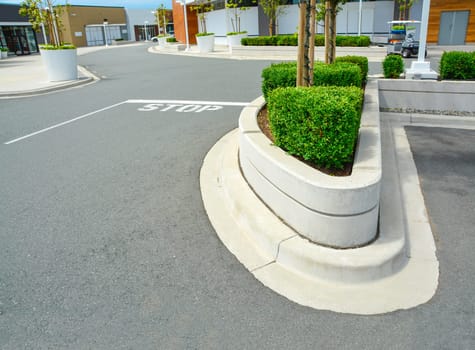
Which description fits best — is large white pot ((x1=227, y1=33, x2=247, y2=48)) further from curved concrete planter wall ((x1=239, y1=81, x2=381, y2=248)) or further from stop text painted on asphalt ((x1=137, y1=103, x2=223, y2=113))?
curved concrete planter wall ((x1=239, y1=81, x2=381, y2=248))

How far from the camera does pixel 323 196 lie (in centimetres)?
371

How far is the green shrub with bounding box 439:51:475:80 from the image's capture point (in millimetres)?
9641

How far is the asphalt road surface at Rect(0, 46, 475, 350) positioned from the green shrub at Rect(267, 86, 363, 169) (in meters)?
1.40

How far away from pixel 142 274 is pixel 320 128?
2.41 meters

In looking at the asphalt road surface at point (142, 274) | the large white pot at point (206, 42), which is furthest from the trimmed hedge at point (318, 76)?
the large white pot at point (206, 42)

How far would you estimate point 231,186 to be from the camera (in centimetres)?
535

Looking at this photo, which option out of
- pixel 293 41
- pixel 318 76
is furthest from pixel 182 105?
pixel 293 41

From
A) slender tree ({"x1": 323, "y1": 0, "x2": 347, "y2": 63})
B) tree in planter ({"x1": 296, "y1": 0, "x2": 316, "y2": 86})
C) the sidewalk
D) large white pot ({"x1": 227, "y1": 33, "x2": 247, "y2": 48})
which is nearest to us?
tree in planter ({"x1": 296, "y1": 0, "x2": 316, "y2": 86})

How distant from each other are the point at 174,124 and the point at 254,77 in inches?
321

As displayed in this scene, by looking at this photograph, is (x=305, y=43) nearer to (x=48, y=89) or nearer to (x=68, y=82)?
(x=48, y=89)

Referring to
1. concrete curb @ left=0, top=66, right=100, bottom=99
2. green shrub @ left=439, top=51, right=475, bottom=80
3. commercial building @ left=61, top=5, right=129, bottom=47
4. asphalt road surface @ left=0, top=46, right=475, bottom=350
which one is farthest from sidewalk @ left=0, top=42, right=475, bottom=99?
commercial building @ left=61, top=5, right=129, bottom=47

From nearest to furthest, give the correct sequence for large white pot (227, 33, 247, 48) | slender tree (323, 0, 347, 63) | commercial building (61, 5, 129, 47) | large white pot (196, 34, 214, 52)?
slender tree (323, 0, 347, 63) < large white pot (227, 33, 247, 48) < large white pot (196, 34, 214, 52) < commercial building (61, 5, 129, 47)

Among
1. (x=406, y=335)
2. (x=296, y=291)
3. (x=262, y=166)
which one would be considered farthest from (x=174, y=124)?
(x=406, y=335)

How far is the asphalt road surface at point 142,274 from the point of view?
3.01 metres
